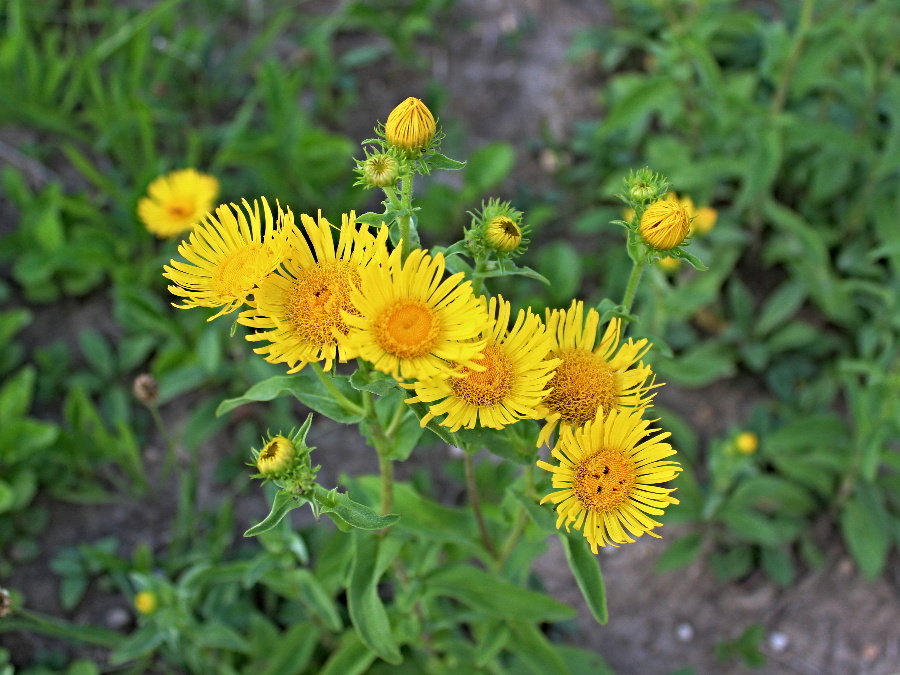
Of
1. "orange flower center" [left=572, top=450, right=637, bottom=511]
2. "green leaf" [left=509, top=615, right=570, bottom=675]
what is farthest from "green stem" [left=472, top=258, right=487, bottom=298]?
"green leaf" [left=509, top=615, right=570, bottom=675]

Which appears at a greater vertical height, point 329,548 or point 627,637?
point 627,637

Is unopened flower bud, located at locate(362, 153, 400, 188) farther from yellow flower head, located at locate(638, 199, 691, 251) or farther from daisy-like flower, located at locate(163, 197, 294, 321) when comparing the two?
yellow flower head, located at locate(638, 199, 691, 251)

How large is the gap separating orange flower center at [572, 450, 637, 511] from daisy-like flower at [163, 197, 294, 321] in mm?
927

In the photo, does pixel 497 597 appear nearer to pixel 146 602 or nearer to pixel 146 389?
pixel 146 602

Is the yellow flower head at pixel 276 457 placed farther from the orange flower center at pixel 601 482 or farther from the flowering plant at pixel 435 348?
the orange flower center at pixel 601 482

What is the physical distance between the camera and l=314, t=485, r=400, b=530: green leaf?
1.90 metres

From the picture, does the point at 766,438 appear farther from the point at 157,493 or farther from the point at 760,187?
the point at 157,493

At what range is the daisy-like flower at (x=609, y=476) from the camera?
1867mm

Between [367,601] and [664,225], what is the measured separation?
1.37 m

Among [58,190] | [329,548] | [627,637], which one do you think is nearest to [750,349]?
[627,637]

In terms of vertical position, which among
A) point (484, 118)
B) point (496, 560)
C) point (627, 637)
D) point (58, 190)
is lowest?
point (496, 560)

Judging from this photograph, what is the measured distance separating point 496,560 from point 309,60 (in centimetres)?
352

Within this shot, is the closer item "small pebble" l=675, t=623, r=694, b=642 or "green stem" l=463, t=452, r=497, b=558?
"green stem" l=463, t=452, r=497, b=558

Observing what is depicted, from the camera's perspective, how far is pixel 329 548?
2719 millimetres
